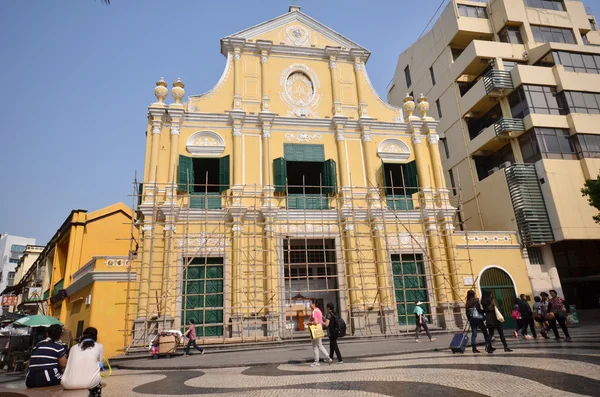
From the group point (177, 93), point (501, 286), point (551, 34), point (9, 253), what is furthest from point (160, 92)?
point (9, 253)

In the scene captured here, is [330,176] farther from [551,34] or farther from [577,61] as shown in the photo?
[551,34]

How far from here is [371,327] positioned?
554 inches

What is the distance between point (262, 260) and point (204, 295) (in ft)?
7.97

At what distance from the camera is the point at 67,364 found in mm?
4090

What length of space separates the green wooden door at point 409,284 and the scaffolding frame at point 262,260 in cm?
4

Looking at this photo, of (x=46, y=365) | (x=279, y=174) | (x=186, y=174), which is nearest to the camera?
(x=46, y=365)

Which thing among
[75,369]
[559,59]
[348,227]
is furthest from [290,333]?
[559,59]

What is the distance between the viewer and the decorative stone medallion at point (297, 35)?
695 inches

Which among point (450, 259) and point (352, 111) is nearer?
point (450, 259)

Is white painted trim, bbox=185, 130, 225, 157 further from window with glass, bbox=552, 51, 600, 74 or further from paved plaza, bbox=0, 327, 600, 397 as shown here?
window with glass, bbox=552, 51, 600, 74

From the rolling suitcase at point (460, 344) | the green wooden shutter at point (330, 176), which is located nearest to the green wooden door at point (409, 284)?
the green wooden shutter at point (330, 176)

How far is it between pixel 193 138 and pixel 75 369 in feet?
39.8

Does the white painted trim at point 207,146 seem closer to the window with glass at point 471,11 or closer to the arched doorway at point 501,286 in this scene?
the arched doorway at point 501,286

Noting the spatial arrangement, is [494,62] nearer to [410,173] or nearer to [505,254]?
[410,173]
